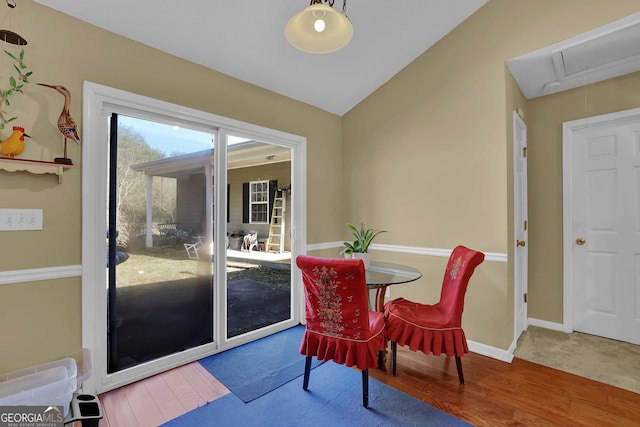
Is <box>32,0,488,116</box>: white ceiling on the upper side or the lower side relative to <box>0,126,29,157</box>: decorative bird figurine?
upper

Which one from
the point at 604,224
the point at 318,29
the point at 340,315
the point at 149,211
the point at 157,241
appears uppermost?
the point at 318,29

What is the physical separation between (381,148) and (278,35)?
5.16 feet

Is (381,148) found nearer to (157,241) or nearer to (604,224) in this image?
(604,224)

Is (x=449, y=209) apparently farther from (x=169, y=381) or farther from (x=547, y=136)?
(x=169, y=381)

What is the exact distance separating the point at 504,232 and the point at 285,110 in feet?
7.79

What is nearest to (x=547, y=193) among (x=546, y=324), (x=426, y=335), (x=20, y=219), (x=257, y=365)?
(x=546, y=324)

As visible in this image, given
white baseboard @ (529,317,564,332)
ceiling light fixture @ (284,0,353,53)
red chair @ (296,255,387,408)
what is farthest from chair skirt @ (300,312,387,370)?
white baseboard @ (529,317,564,332)

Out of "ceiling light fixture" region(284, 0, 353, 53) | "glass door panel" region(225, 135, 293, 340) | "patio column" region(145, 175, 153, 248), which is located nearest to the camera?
"ceiling light fixture" region(284, 0, 353, 53)

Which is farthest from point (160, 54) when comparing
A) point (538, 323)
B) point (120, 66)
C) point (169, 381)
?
point (538, 323)

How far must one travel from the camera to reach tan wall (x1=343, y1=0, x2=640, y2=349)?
2.40 meters

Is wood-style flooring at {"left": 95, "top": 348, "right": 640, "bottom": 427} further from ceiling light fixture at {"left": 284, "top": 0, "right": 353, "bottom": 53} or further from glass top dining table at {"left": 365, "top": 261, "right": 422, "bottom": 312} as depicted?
ceiling light fixture at {"left": 284, "top": 0, "right": 353, "bottom": 53}

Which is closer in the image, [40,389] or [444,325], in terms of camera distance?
[40,389]

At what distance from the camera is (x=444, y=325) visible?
6.75ft

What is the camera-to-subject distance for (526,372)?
7.51ft
